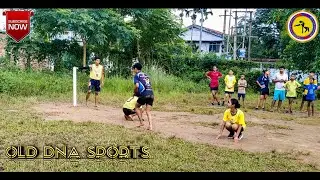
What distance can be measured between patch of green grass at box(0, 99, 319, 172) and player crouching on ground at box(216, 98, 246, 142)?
506 mm

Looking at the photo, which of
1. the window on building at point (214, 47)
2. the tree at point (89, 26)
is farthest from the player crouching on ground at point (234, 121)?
the window on building at point (214, 47)

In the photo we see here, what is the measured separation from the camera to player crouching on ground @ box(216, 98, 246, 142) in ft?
16.9

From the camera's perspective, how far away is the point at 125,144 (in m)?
4.59

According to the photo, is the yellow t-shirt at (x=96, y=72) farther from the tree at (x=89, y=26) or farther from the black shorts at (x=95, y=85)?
the tree at (x=89, y=26)

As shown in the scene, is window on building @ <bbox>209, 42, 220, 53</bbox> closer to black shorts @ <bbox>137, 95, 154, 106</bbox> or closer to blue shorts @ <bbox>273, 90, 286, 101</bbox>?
blue shorts @ <bbox>273, 90, 286, 101</bbox>

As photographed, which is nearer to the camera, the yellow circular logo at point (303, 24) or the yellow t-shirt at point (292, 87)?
the yellow circular logo at point (303, 24)

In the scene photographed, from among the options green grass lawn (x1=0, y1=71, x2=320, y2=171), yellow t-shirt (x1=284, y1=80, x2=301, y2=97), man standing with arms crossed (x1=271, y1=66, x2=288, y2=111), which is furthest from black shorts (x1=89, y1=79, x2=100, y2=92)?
yellow t-shirt (x1=284, y1=80, x2=301, y2=97)

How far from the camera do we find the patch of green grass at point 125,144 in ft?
12.9

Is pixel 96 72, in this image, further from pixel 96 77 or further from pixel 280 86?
pixel 280 86

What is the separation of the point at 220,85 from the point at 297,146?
14.2 ft

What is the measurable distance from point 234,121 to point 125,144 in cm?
135
